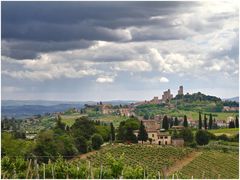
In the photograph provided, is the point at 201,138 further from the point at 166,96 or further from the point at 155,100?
the point at 155,100

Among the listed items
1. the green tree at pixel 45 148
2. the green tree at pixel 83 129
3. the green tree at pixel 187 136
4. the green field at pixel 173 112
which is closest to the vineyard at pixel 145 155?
the green tree at pixel 45 148

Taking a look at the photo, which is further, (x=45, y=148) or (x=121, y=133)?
(x=121, y=133)

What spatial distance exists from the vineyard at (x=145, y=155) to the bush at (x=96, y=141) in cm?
120

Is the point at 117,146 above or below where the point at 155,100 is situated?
below

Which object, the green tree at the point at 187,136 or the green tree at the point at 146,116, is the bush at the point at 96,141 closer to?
the green tree at the point at 187,136

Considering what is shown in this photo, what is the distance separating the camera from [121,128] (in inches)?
1254

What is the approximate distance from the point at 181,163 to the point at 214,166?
174cm

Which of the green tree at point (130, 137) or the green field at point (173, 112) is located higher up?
the green field at point (173, 112)

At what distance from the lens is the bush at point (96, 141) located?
26922 millimetres

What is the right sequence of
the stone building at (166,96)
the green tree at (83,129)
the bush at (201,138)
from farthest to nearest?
the stone building at (166,96) < the bush at (201,138) < the green tree at (83,129)

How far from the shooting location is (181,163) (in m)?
23.5

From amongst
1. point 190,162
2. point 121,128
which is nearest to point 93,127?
point 121,128

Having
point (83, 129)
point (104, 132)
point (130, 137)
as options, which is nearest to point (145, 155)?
point (83, 129)

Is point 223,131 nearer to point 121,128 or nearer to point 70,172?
point 121,128
